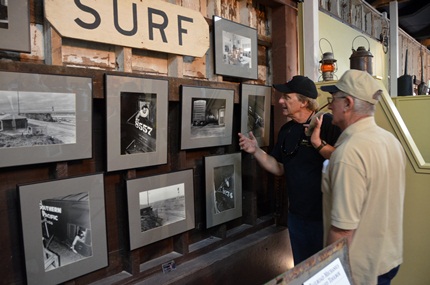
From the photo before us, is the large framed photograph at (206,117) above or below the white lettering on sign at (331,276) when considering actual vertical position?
above

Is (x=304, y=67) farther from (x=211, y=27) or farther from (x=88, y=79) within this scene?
(x=88, y=79)

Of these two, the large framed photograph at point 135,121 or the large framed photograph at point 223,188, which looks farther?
the large framed photograph at point 223,188

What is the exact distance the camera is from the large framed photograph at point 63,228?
1.56 meters

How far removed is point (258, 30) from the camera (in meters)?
2.96

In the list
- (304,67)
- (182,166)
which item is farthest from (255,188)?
(304,67)

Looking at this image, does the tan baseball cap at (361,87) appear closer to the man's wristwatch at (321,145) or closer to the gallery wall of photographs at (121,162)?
the man's wristwatch at (321,145)

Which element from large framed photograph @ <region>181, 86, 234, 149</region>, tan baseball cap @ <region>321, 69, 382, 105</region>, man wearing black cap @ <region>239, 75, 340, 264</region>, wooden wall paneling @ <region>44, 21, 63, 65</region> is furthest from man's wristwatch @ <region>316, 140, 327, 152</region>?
wooden wall paneling @ <region>44, 21, 63, 65</region>

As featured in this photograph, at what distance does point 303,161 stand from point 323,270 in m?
1.04

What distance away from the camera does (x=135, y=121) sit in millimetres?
1961

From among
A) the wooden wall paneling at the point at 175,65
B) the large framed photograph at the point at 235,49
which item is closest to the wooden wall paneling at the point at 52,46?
the wooden wall paneling at the point at 175,65

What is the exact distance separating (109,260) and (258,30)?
2.14 meters

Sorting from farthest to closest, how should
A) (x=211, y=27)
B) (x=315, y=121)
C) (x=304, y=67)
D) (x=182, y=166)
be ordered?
1. (x=304, y=67)
2. (x=211, y=27)
3. (x=182, y=166)
4. (x=315, y=121)

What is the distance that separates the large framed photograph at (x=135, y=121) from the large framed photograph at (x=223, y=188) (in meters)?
0.45

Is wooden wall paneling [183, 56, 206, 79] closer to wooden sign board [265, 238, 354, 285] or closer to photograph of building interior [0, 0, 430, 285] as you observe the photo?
photograph of building interior [0, 0, 430, 285]
